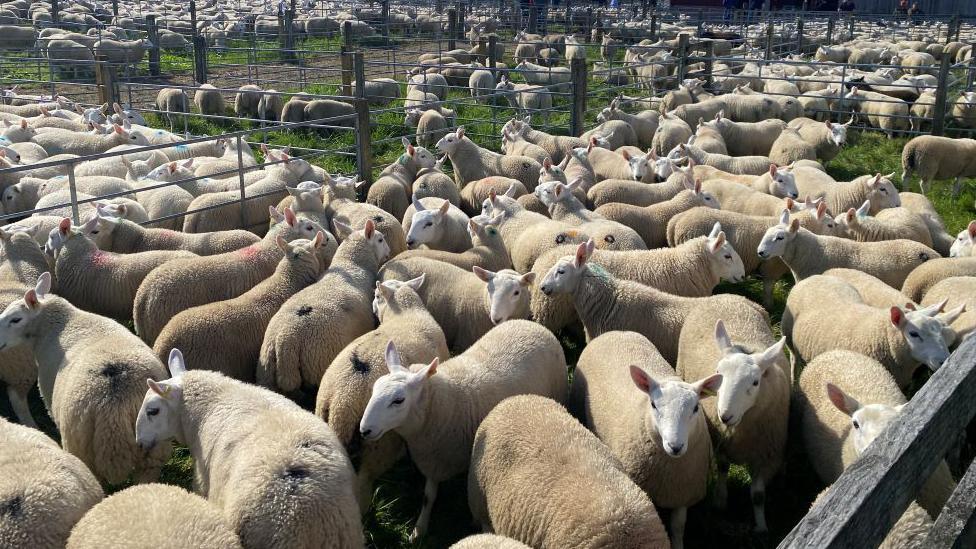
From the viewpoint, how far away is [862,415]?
3.96 metres

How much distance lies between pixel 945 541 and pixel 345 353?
136 inches

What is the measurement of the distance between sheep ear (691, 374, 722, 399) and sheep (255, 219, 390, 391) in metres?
2.48

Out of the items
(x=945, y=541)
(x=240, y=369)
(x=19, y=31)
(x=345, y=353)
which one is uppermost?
(x=19, y=31)

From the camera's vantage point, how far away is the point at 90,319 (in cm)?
526

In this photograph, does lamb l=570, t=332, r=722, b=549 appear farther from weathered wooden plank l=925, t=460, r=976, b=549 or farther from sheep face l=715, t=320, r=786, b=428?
weathered wooden plank l=925, t=460, r=976, b=549

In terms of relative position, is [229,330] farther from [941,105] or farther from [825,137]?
[941,105]

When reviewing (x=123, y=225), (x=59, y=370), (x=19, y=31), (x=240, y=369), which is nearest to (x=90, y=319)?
(x=59, y=370)

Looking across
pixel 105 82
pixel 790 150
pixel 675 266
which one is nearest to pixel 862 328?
pixel 675 266

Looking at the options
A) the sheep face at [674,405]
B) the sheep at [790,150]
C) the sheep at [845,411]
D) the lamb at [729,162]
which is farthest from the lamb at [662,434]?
the sheep at [790,150]

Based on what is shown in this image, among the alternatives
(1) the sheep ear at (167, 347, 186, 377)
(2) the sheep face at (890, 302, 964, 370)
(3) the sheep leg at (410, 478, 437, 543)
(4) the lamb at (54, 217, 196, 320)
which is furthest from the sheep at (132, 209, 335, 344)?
(2) the sheep face at (890, 302, 964, 370)

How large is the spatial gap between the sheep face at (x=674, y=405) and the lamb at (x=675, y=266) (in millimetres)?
2373

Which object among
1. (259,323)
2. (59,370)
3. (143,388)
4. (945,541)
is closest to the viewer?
(945,541)

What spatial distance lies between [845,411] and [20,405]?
202 inches

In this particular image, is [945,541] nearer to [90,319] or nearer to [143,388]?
[143,388]
